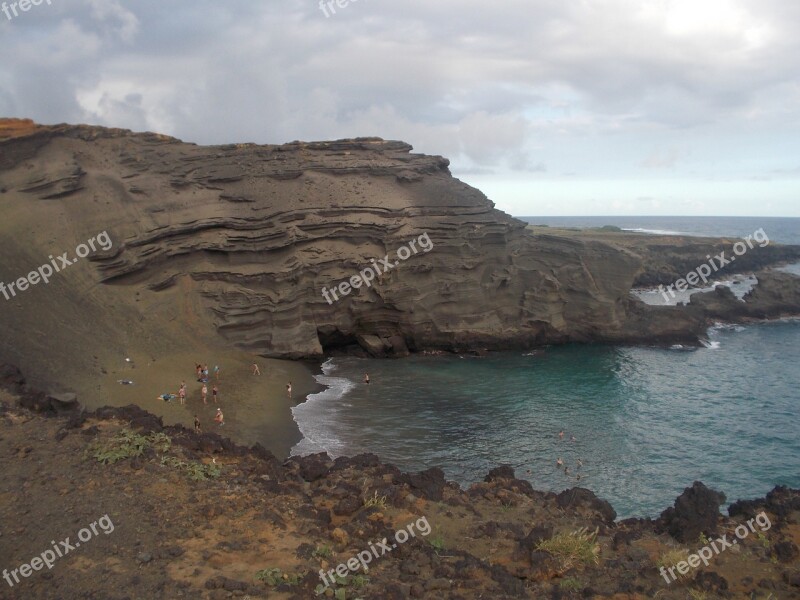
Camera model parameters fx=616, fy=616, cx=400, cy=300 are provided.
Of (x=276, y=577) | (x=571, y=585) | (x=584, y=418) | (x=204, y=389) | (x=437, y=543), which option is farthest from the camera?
(x=584, y=418)

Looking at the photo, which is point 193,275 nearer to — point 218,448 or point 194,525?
point 218,448

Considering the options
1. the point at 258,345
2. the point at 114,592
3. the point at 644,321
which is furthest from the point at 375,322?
the point at 114,592

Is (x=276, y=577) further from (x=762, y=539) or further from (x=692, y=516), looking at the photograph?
(x=762, y=539)

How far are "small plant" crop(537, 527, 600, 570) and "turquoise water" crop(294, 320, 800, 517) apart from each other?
318 inches

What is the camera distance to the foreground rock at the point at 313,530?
1233 centimetres

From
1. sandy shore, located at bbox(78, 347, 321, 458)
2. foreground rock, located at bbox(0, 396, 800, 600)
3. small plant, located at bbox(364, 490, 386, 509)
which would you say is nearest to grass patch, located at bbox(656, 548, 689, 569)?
foreground rock, located at bbox(0, 396, 800, 600)

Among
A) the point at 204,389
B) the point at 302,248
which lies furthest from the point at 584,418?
the point at 302,248

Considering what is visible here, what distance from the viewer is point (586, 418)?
1257 inches

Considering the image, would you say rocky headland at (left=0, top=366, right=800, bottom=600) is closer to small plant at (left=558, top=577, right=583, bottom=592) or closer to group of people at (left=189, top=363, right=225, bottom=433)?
small plant at (left=558, top=577, right=583, bottom=592)

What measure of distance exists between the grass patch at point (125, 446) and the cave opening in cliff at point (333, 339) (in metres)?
22.8

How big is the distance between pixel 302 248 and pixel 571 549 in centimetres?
2928

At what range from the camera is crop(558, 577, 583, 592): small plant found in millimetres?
12828

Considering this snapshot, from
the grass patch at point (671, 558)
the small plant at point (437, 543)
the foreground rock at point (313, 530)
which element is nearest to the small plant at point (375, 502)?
the foreground rock at point (313, 530)

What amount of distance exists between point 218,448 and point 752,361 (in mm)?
39253
